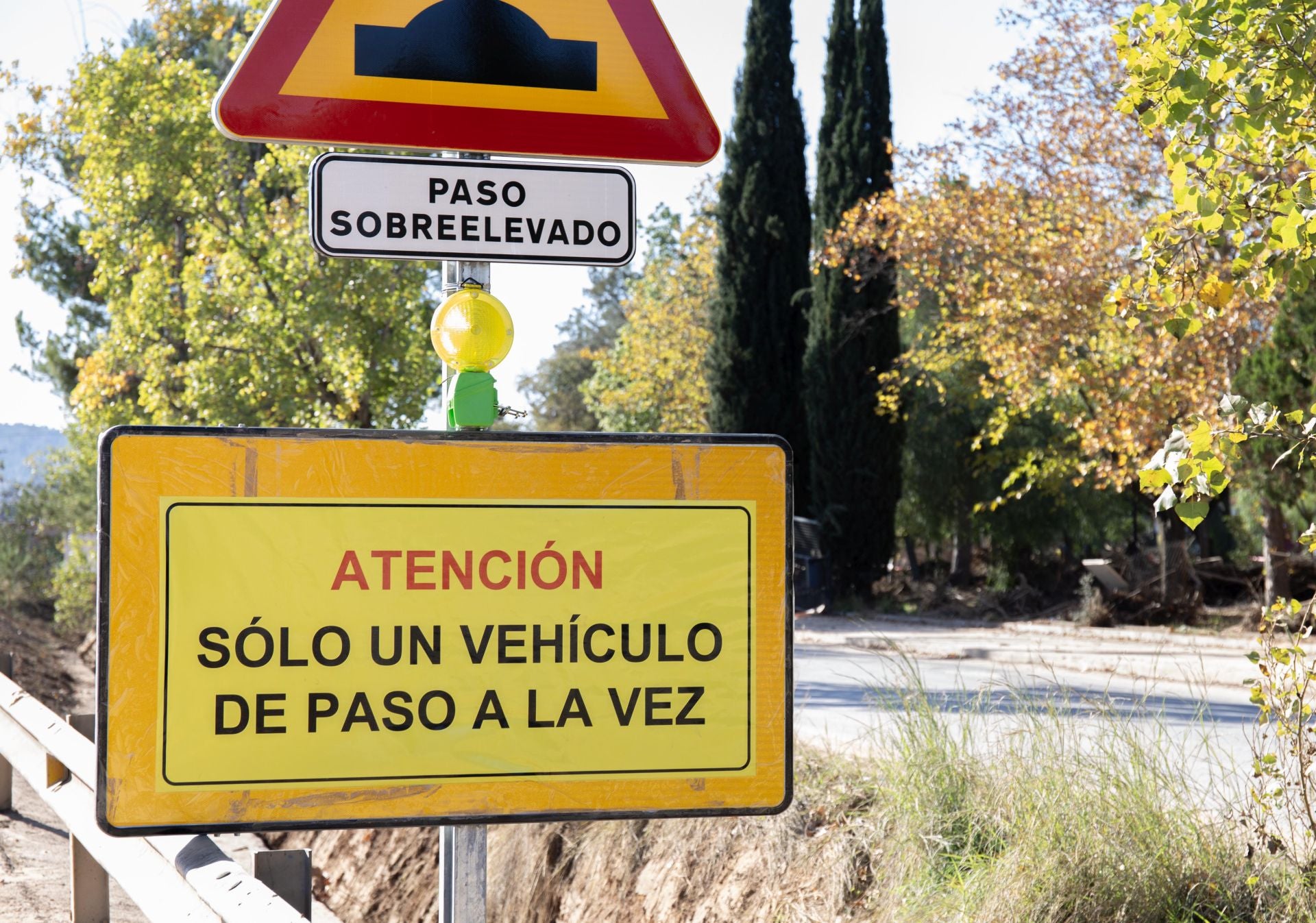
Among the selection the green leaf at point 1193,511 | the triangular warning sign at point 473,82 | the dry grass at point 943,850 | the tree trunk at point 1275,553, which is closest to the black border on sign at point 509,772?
the triangular warning sign at point 473,82

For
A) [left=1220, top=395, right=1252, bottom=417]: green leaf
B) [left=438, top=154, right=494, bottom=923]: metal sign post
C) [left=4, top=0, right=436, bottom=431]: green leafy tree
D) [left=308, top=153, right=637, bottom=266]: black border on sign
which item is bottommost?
[left=438, top=154, right=494, bottom=923]: metal sign post

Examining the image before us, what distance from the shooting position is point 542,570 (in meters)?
1.72

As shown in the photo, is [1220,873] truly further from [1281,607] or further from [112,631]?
[112,631]

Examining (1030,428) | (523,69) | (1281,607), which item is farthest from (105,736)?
(1030,428)

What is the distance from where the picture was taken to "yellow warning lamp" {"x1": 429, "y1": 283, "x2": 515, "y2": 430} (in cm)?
184

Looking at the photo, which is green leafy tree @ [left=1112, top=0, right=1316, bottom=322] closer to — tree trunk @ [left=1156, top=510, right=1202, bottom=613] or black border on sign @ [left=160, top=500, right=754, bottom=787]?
black border on sign @ [left=160, top=500, right=754, bottom=787]

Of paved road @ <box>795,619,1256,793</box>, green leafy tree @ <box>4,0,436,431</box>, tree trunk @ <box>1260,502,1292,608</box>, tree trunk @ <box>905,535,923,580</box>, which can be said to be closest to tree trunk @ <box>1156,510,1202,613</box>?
paved road @ <box>795,619,1256,793</box>

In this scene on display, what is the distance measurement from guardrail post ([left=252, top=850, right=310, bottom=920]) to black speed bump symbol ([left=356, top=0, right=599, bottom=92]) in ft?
5.12

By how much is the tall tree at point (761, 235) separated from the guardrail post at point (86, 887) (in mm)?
21034

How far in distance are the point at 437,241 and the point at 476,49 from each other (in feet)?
1.13

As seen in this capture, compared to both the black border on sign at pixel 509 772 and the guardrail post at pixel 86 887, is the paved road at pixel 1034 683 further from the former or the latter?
the guardrail post at pixel 86 887

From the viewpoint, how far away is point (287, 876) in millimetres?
2582

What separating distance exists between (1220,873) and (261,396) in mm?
9960

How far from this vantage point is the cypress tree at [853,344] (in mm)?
23188
